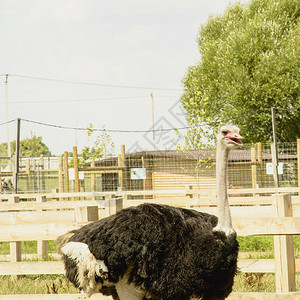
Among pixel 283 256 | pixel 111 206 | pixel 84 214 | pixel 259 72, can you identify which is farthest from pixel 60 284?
pixel 259 72

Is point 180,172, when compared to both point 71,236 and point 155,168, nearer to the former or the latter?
point 155,168

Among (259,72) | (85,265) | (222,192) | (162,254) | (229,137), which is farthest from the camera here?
(259,72)

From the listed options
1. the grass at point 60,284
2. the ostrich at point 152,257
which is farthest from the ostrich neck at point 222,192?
the grass at point 60,284

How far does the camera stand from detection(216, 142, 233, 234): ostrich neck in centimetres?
361

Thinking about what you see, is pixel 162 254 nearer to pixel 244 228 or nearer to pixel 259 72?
pixel 244 228

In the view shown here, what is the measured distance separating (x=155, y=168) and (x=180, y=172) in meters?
0.98

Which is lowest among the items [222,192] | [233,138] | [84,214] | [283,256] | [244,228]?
→ [283,256]

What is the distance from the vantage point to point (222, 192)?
376cm

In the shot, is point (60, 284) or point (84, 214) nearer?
point (84, 214)

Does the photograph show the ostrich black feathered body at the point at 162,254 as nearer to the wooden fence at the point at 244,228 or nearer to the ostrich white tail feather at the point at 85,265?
the ostrich white tail feather at the point at 85,265

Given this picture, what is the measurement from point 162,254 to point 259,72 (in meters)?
21.6

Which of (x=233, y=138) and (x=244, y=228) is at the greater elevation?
(x=233, y=138)

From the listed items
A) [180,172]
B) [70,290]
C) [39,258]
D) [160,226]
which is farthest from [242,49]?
[160,226]

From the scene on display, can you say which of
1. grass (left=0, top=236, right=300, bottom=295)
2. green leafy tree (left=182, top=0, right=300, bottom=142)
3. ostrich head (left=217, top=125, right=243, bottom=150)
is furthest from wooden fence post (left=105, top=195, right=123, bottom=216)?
green leafy tree (left=182, top=0, right=300, bottom=142)
